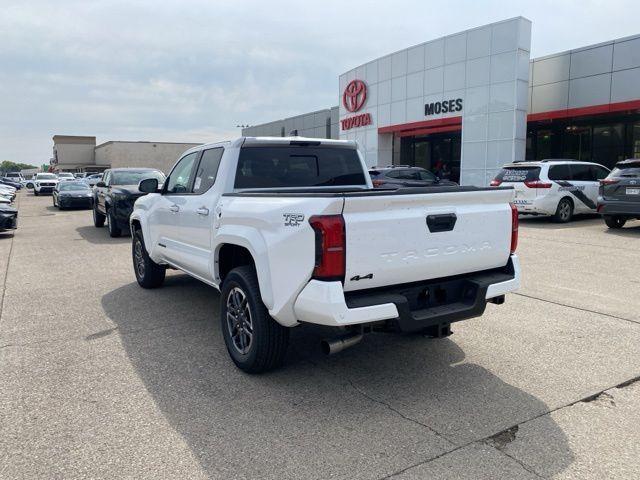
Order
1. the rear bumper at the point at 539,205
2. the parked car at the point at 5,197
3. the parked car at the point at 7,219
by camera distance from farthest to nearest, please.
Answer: the parked car at the point at 5,197
the rear bumper at the point at 539,205
the parked car at the point at 7,219

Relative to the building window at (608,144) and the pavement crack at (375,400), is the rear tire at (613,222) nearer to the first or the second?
the building window at (608,144)

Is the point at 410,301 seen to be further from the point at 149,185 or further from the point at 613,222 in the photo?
the point at 613,222

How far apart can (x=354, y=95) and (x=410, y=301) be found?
2803 centimetres

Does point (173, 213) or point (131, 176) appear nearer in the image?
point (173, 213)

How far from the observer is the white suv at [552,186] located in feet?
45.1

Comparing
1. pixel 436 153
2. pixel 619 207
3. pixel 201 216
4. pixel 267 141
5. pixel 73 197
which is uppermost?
pixel 436 153

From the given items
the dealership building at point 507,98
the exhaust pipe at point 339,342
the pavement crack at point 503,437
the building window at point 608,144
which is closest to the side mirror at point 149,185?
the exhaust pipe at point 339,342

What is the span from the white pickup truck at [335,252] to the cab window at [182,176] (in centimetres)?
67

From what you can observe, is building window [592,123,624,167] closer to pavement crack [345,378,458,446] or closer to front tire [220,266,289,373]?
pavement crack [345,378,458,446]

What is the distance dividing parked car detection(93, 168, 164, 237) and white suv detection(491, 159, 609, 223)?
9321 millimetres

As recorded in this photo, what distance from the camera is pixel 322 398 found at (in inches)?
145

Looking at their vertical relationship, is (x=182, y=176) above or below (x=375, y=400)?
above

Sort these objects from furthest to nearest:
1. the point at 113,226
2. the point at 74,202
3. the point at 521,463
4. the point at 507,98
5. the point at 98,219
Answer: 1. the point at 74,202
2. the point at 507,98
3. the point at 98,219
4. the point at 113,226
5. the point at 521,463

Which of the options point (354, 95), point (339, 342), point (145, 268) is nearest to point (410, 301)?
point (339, 342)
